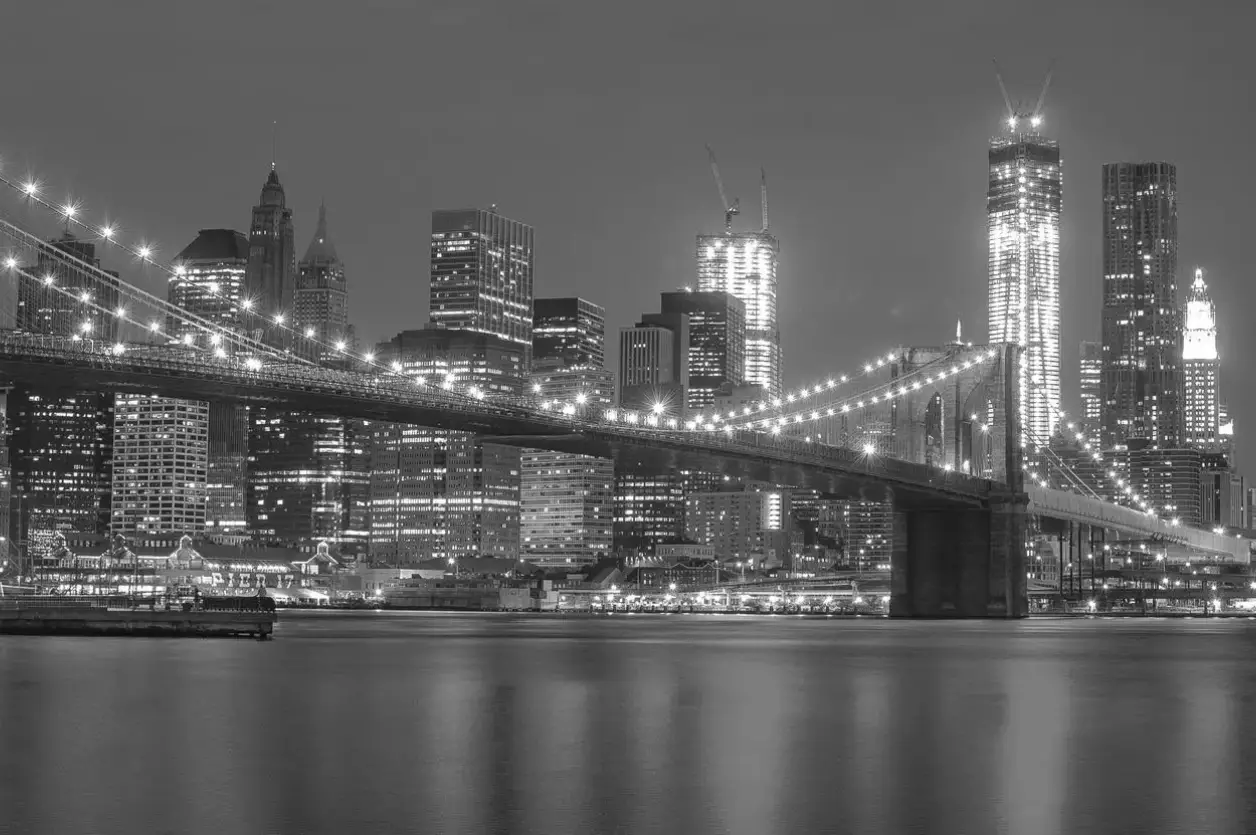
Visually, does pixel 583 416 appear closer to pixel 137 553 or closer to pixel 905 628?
pixel 905 628

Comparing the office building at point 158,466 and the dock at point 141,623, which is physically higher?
the office building at point 158,466

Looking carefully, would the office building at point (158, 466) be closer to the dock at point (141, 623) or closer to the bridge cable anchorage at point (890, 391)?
the bridge cable anchorage at point (890, 391)

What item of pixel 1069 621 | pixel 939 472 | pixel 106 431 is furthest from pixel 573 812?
pixel 106 431

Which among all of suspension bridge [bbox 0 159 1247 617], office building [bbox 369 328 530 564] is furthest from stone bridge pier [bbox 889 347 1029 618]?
office building [bbox 369 328 530 564]

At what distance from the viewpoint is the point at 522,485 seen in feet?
587

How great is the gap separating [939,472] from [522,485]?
110 m

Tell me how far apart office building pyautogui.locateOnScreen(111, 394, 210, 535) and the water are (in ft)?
447

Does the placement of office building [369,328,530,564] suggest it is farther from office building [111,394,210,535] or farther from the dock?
the dock

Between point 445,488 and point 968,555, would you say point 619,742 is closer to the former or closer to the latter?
point 968,555

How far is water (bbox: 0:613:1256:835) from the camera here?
17000 millimetres

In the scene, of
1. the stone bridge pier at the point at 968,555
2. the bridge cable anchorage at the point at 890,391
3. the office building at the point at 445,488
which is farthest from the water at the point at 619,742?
the office building at the point at 445,488

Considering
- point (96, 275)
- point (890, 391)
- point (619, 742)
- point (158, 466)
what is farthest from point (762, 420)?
point (158, 466)

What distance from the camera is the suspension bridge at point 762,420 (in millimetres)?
53344

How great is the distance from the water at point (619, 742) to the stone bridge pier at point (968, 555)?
92.7ft
